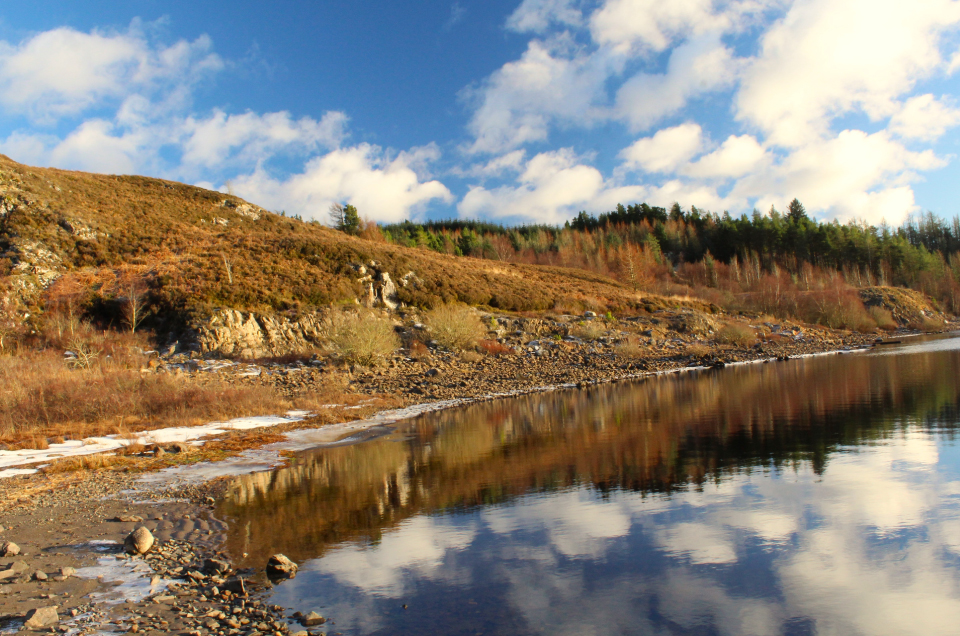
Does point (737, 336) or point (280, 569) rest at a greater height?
point (737, 336)

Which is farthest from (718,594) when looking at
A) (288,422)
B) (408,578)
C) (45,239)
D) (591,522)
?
(45,239)

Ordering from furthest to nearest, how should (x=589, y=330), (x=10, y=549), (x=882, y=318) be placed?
1. (x=882, y=318)
2. (x=589, y=330)
3. (x=10, y=549)

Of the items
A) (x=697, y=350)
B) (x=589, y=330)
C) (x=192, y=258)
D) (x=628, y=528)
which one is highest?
(x=192, y=258)

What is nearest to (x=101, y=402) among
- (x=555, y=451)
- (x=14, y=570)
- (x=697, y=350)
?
(x=14, y=570)

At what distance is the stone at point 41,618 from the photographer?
5012 mm

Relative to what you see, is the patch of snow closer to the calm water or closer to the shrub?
the calm water

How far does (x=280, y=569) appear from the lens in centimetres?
678

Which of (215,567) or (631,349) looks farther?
(631,349)

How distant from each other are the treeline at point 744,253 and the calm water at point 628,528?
62.1m

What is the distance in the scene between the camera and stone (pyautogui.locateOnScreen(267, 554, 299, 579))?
6766mm

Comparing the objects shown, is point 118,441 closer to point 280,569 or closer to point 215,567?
point 215,567

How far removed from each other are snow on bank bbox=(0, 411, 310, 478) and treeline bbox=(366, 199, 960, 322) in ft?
211

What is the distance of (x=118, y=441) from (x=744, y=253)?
4345 inches

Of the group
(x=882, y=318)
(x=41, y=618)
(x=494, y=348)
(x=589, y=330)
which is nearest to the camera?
(x=41, y=618)
